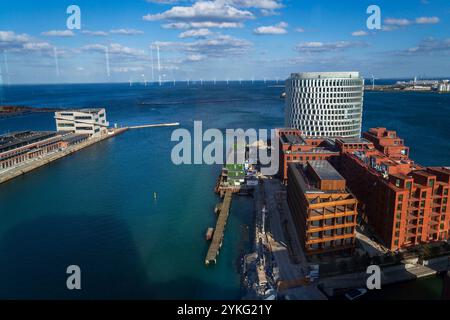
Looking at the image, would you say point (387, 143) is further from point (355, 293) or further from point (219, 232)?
point (355, 293)

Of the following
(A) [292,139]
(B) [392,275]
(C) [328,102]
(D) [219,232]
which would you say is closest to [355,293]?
(B) [392,275]

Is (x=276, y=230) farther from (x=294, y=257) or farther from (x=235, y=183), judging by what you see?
(x=235, y=183)

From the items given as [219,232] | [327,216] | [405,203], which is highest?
[405,203]

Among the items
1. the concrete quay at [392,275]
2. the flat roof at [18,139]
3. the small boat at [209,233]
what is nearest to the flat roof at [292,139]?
the small boat at [209,233]

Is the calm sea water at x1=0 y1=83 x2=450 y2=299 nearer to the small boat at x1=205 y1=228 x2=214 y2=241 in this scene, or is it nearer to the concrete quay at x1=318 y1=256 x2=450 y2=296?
the small boat at x1=205 y1=228 x2=214 y2=241

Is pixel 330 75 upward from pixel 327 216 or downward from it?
upward

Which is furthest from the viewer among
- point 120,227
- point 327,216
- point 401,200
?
point 120,227

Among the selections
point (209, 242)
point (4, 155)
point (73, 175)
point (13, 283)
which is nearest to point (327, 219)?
point (209, 242)
